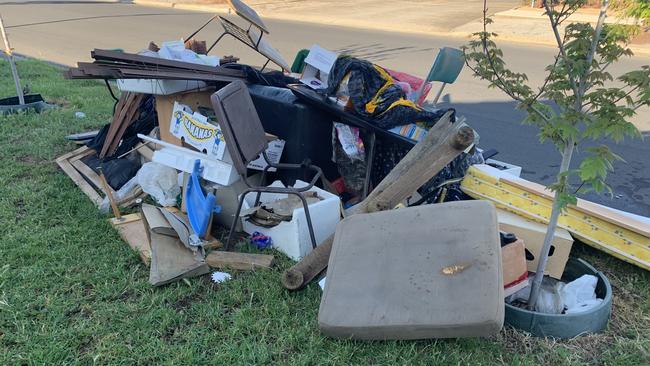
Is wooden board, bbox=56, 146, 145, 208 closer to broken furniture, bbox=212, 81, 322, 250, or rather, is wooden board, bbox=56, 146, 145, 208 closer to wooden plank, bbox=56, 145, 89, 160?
wooden plank, bbox=56, 145, 89, 160

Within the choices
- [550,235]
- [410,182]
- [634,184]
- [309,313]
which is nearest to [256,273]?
[309,313]

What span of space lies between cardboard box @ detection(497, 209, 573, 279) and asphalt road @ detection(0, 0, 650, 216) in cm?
150

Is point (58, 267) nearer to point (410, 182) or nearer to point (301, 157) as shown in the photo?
point (301, 157)

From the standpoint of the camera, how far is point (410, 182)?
2750 millimetres

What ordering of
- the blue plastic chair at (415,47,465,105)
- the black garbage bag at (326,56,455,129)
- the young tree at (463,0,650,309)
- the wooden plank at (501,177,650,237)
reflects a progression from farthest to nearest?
the blue plastic chair at (415,47,465,105)
the black garbage bag at (326,56,455,129)
the wooden plank at (501,177,650,237)
the young tree at (463,0,650,309)

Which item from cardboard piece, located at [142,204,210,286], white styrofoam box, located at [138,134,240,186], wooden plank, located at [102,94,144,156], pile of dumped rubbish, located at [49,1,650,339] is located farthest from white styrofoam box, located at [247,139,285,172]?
wooden plank, located at [102,94,144,156]

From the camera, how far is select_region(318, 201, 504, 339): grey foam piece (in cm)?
206

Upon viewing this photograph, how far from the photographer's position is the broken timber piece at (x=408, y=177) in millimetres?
2580

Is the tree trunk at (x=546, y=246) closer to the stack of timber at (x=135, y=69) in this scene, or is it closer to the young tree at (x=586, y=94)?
the young tree at (x=586, y=94)

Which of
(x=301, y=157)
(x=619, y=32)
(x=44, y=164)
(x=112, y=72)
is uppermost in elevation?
(x=619, y=32)

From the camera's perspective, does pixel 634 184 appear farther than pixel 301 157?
Yes

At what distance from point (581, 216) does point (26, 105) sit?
234 inches

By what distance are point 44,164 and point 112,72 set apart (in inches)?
66.6

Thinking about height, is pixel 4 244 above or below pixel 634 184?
below
